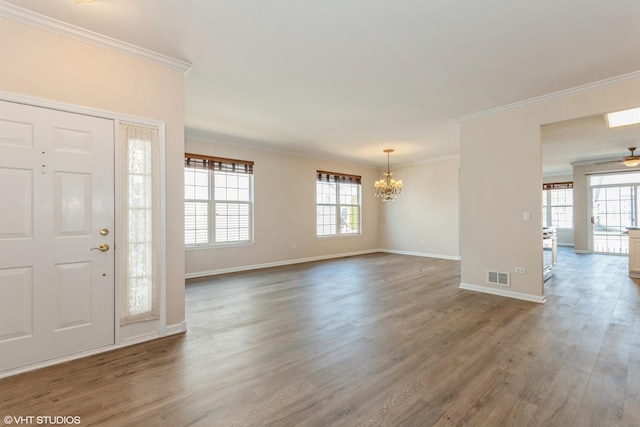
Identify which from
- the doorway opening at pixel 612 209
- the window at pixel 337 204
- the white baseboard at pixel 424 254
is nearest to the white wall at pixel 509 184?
the white baseboard at pixel 424 254

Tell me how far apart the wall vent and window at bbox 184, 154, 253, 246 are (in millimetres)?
4642

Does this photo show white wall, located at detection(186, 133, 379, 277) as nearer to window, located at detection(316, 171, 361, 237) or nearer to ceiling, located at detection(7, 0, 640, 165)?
window, located at detection(316, 171, 361, 237)

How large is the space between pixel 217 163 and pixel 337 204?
3.66 metres

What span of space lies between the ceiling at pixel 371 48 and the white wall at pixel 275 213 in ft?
6.15

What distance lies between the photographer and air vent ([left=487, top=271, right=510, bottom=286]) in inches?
171

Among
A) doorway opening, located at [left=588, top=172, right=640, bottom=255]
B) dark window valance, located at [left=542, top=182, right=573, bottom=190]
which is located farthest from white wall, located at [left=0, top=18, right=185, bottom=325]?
dark window valance, located at [left=542, top=182, right=573, bottom=190]

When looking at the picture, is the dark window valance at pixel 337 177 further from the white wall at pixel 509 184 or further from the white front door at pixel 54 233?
the white front door at pixel 54 233

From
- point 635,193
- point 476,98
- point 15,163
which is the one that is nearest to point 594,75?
point 476,98

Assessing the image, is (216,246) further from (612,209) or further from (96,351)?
(612,209)

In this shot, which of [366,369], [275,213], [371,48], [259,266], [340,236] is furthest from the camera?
[340,236]

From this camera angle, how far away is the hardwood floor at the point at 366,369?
1834 millimetres

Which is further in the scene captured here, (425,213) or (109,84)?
(425,213)

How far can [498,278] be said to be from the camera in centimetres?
443

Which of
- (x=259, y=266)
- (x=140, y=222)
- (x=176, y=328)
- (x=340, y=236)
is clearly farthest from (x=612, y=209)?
(x=140, y=222)
